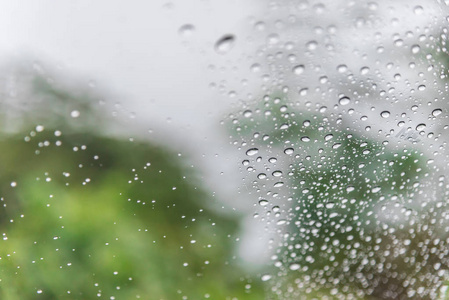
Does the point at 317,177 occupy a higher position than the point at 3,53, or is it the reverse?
the point at 3,53

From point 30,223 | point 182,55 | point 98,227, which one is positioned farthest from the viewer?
point 98,227

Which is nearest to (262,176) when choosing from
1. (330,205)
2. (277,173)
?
(277,173)

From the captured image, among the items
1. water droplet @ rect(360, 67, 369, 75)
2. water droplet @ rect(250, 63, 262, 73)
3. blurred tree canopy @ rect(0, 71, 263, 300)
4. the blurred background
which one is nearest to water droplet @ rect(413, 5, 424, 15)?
the blurred background

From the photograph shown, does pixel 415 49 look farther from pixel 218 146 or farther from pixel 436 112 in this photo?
pixel 218 146

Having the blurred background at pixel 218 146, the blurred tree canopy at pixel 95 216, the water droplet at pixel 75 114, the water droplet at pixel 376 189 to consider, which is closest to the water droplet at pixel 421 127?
the blurred background at pixel 218 146

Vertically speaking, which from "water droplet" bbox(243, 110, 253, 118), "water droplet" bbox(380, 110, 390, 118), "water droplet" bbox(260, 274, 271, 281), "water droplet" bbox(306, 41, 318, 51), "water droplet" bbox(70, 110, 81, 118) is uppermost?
"water droplet" bbox(306, 41, 318, 51)

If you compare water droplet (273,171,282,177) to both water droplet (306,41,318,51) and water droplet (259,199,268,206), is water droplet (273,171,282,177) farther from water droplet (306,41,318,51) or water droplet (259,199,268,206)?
water droplet (306,41,318,51)

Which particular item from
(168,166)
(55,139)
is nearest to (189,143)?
(168,166)

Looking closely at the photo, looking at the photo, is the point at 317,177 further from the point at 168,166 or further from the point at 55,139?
the point at 55,139
